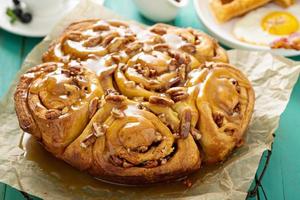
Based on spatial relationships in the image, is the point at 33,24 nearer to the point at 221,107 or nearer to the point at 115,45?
the point at 115,45

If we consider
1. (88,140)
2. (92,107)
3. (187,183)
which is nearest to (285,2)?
(187,183)

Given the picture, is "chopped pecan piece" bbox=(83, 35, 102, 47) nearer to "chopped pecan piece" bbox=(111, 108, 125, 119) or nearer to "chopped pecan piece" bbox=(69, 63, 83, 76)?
"chopped pecan piece" bbox=(69, 63, 83, 76)

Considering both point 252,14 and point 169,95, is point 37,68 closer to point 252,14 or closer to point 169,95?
point 169,95

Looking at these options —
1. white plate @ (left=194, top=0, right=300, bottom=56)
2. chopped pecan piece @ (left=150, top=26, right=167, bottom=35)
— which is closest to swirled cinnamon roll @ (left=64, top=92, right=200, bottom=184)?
chopped pecan piece @ (left=150, top=26, right=167, bottom=35)

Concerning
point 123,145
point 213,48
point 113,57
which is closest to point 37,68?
point 113,57

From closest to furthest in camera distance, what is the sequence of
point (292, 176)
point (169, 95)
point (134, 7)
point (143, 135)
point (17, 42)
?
point (143, 135) → point (169, 95) → point (292, 176) → point (17, 42) → point (134, 7)

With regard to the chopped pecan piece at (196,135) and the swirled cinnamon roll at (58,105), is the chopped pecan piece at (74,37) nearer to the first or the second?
the swirled cinnamon roll at (58,105)
